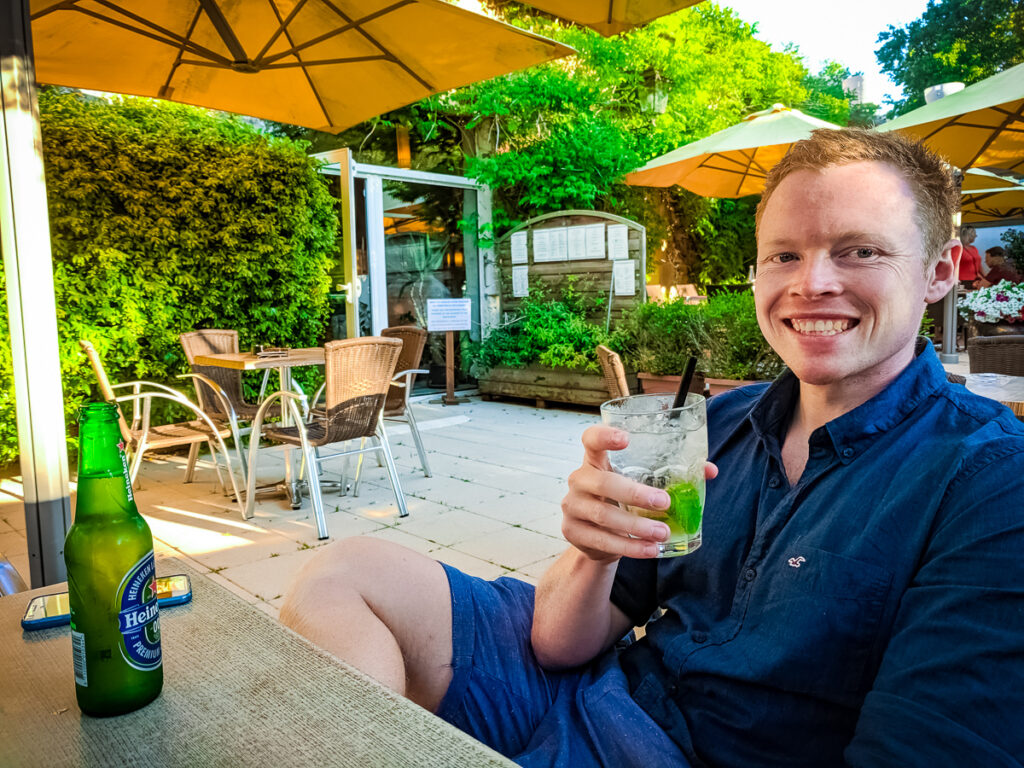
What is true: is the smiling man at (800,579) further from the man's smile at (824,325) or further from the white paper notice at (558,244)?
the white paper notice at (558,244)

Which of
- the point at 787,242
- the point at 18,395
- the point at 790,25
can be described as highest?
the point at 790,25

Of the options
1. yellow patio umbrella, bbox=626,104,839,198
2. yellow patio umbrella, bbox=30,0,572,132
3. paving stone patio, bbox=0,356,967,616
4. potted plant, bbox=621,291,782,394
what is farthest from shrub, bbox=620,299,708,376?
yellow patio umbrella, bbox=30,0,572,132

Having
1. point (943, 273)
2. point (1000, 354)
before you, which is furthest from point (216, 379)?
point (1000, 354)

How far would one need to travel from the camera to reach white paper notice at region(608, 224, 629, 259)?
793cm

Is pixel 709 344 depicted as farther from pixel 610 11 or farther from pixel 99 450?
pixel 99 450

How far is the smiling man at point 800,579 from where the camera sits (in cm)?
79

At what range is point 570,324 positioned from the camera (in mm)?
8109

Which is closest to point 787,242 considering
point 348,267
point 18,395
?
point 18,395

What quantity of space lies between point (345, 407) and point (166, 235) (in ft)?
9.36

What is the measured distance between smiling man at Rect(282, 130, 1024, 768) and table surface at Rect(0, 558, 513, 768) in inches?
8.8

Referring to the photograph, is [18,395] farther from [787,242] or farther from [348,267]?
[348,267]

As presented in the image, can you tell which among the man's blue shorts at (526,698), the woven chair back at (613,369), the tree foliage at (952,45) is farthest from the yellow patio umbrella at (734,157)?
the tree foliage at (952,45)

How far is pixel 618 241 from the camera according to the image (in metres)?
7.99

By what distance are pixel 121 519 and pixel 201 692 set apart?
0.21 meters
